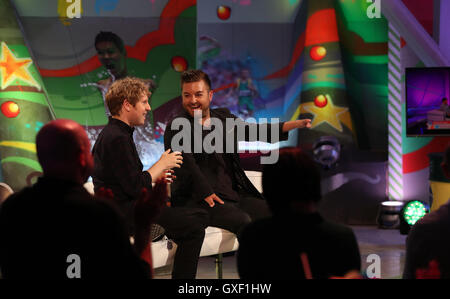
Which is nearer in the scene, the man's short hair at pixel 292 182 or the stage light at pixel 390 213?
the man's short hair at pixel 292 182

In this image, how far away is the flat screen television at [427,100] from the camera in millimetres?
4863

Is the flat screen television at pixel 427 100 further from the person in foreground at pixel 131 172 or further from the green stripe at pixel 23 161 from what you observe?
the green stripe at pixel 23 161

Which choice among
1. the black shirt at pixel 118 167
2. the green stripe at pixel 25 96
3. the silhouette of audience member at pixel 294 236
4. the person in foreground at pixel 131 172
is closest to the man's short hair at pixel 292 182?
the silhouette of audience member at pixel 294 236

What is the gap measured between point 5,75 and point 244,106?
240 cm

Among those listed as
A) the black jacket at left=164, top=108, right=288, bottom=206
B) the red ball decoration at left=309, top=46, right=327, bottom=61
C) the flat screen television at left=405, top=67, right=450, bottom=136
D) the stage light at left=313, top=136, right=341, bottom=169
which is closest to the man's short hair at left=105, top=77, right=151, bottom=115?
the black jacket at left=164, top=108, right=288, bottom=206

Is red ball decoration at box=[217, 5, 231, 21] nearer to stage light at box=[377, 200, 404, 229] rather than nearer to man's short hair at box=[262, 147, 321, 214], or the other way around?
stage light at box=[377, 200, 404, 229]

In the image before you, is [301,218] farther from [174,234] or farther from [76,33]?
[76,33]

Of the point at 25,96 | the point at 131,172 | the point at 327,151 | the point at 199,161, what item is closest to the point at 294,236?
the point at 131,172

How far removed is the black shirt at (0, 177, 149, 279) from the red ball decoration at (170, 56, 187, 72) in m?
4.15

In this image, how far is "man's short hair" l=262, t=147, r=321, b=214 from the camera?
1.47 m

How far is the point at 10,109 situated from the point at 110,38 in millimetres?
1220

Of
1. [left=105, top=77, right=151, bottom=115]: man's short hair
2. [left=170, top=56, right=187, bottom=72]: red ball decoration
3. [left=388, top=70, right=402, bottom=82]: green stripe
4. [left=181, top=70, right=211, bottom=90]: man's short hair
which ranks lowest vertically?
[left=105, top=77, right=151, bottom=115]: man's short hair

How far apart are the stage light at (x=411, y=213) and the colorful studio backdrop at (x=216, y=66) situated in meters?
0.36

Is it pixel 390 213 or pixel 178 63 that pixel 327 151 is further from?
pixel 178 63
